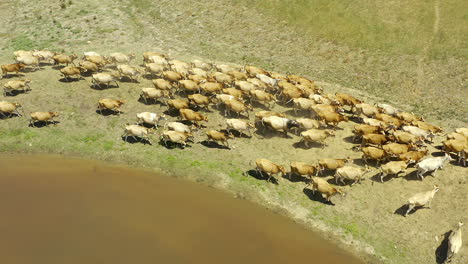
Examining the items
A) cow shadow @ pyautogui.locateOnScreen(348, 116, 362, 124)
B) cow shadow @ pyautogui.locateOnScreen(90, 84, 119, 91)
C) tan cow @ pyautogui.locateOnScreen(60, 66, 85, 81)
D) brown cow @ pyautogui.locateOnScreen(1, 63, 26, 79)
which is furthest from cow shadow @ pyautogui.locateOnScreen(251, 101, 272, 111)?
brown cow @ pyautogui.locateOnScreen(1, 63, 26, 79)

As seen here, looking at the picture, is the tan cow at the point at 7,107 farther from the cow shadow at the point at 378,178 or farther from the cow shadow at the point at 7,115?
the cow shadow at the point at 378,178

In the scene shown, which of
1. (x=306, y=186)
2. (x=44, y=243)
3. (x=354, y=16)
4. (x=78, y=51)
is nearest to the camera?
(x=44, y=243)

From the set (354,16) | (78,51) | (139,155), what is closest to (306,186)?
(139,155)

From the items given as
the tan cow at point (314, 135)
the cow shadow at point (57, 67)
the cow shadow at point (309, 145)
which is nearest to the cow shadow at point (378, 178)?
the cow shadow at point (309, 145)

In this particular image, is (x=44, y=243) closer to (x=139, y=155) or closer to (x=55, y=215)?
(x=55, y=215)

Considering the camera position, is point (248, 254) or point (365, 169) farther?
point (365, 169)

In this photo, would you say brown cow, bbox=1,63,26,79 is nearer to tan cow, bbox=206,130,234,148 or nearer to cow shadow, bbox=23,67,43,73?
cow shadow, bbox=23,67,43,73

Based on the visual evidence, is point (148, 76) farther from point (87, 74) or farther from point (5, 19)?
point (5, 19)
